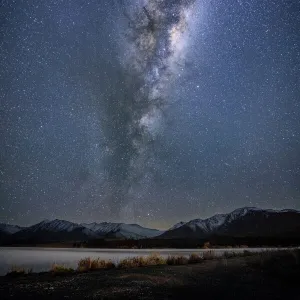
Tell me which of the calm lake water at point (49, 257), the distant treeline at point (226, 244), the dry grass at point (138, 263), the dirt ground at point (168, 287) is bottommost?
the dirt ground at point (168, 287)

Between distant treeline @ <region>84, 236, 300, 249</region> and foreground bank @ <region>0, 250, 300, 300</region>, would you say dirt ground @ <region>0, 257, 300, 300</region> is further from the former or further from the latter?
distant treeline @ <region>84, 236, 300, 249</region>

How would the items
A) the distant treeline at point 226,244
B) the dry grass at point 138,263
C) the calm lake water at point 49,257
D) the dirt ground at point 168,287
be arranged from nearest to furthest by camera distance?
1. the dirt ground at point 168,287
2. the dry grass at point 138,263
3. the calm lake water at point 49,257
4. the distant treeline at point 226,244

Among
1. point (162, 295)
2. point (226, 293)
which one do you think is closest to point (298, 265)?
point (226, 293)

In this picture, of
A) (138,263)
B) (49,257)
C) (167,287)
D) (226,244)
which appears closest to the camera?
(167,287)

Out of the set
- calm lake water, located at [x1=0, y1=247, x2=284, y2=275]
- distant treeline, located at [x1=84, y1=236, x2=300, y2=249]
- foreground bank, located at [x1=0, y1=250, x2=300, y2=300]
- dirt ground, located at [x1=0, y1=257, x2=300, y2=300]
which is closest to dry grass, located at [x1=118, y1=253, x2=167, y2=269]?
calm lake water, located at [x1=0, y1=247, x2=284, y2=275]

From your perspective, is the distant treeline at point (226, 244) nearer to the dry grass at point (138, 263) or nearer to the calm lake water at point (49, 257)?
the calm lake water at point (49, 257)

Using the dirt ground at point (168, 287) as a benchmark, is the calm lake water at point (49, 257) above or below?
above

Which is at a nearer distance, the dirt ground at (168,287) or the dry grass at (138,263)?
the dirt ground at (168,287)

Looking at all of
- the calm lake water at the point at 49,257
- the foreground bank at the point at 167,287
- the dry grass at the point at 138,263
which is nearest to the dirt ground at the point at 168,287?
the foreground bank at the point at 167,287

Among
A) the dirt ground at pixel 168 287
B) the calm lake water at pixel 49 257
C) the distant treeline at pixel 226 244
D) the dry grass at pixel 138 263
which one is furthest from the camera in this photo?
the distant treeline at pixel 226 244

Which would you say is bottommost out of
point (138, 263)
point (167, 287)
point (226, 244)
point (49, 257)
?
point (167, 287)

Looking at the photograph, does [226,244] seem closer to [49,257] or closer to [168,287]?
[49,257]

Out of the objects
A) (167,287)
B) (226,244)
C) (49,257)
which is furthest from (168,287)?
(226,244)

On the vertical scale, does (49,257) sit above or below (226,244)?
below
